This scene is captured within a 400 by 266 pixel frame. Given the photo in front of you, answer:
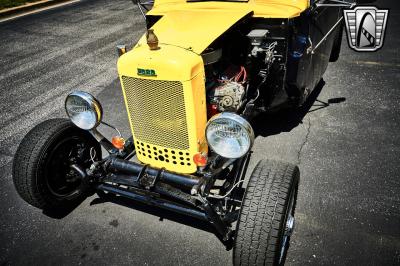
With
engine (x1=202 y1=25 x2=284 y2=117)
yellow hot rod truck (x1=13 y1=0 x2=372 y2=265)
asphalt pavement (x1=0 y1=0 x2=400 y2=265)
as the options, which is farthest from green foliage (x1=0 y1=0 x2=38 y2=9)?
engine (x1=202 y1=25 x2=284 y2=117)

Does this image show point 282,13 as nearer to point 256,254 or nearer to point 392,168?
point 392,168

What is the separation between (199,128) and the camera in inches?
109

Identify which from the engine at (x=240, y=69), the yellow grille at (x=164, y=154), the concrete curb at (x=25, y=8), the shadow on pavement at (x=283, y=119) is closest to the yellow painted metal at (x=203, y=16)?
the engine at (x=240, y=69)

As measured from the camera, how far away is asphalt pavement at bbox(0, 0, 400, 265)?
9.53 feet

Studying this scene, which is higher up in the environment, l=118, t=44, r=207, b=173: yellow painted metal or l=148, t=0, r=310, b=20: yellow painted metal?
l=148, t=0, r=310, b=20: yellow painted metal

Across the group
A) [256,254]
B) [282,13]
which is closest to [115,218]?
[256,254]

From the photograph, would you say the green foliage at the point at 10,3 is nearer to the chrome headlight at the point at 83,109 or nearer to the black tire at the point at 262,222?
the chrome headlight at the point at 83,109

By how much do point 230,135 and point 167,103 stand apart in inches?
23.1

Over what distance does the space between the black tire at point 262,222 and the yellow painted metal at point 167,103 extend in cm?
67

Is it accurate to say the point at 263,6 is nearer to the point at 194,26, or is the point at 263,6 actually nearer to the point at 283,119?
the point at 194,26

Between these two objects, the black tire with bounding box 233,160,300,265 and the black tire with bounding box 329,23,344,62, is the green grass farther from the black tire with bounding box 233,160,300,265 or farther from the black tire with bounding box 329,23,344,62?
the black tire with bounding box 233,160,300,265

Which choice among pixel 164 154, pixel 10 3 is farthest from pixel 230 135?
pixel 10 3

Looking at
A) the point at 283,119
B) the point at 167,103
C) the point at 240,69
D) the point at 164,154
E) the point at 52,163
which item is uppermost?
the point at 167,103

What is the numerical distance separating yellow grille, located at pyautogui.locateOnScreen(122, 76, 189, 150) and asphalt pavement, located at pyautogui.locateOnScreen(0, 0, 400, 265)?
905mm
